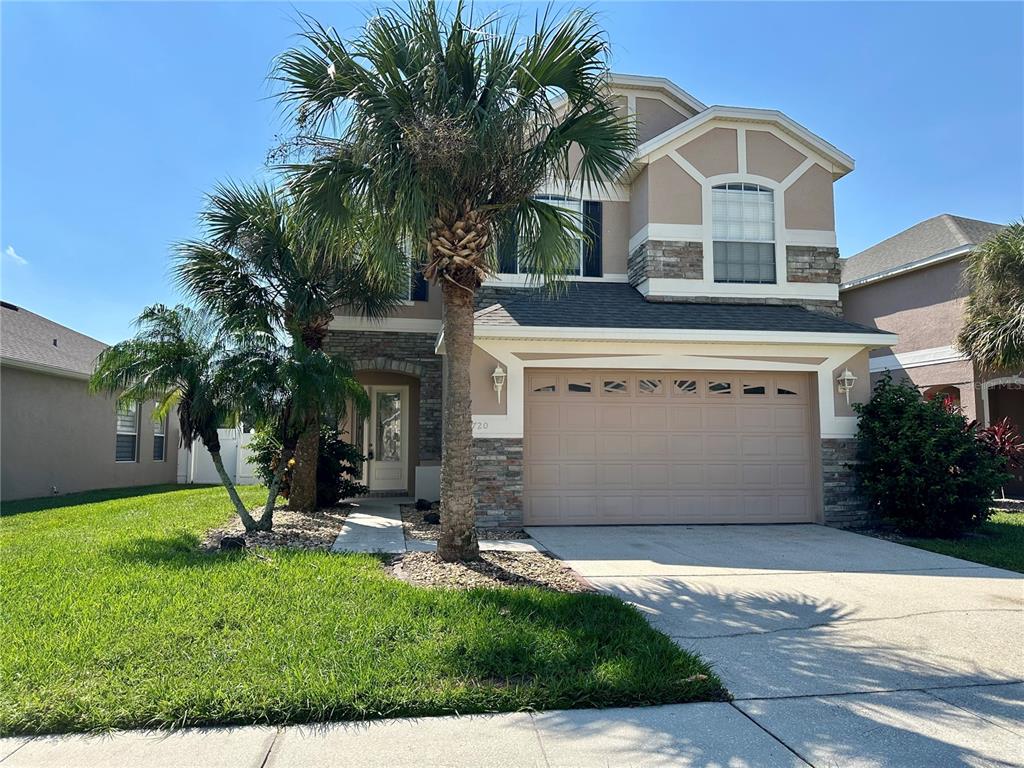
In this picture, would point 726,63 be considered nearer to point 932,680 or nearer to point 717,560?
point 717,560

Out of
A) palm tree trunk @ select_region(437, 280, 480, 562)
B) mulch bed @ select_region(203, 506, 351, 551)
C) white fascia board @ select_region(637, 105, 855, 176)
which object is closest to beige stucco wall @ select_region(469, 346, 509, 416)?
palm tree trunk @ select_region(437, 280, 480, 562)

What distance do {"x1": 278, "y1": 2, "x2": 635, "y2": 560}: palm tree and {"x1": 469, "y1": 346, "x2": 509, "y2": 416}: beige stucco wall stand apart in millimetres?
2500

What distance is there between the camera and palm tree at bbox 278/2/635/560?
6.34 metres

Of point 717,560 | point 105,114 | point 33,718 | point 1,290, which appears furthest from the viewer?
point 1,290

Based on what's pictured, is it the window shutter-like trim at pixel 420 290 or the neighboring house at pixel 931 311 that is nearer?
the window shutter-like trim at pixel 420 290

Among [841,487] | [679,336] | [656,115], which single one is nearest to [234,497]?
[679,336]

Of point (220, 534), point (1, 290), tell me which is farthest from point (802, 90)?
point (1, 290)

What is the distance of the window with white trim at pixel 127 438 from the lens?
16.7m

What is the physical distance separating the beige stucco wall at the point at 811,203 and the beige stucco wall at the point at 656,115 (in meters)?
3.26

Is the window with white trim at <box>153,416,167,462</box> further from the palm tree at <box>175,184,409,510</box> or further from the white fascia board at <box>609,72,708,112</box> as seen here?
the white fascia board at <box>609,72,708,112</box>

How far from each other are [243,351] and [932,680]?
8.10 meters

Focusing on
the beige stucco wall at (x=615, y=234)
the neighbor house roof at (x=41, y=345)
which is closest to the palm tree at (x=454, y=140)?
the beige stucco wall at (x=615, y=234)

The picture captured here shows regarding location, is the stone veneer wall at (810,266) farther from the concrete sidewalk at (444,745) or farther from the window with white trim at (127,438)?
the window with white trim at (127,438)

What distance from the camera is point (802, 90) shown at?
11.3 metres
